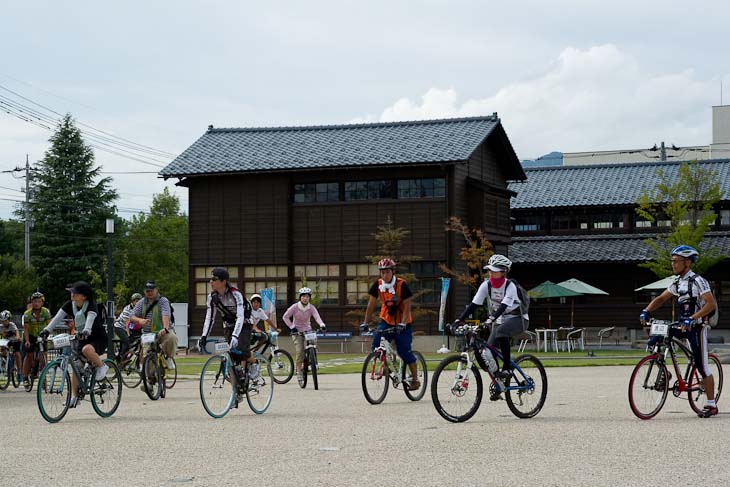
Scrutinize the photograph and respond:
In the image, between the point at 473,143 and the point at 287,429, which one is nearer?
the point at 287,429

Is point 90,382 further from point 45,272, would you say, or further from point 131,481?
point 45,272

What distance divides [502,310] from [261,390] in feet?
10.7

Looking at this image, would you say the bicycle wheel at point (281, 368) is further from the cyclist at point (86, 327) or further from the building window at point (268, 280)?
the building window at point (268, 280)

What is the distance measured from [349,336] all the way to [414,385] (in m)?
27.2

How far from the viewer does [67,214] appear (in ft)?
232

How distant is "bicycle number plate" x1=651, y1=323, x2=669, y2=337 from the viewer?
509 inches

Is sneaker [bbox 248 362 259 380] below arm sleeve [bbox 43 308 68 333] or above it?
below

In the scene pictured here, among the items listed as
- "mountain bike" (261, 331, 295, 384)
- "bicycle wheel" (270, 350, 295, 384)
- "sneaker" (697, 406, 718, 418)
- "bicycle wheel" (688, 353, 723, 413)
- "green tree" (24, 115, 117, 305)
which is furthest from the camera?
"green tree" (24, 115, 117, 305)

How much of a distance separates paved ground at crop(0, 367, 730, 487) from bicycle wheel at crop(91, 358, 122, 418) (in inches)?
6.5

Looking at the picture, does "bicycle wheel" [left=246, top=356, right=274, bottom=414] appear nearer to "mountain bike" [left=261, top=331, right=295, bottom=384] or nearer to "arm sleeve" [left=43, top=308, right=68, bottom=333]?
"arm sleeve" [left=43, top=308, right=68, bottom=333]

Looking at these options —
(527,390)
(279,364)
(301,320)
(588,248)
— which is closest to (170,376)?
(301,320)

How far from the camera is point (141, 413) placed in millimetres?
15164

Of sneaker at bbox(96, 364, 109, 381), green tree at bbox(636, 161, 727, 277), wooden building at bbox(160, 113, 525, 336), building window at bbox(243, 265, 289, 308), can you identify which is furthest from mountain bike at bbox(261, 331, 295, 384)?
green tree at bbox(636, 161, 727, 277)

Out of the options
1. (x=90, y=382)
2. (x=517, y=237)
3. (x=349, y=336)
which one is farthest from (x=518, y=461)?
(x=517, y=237)
